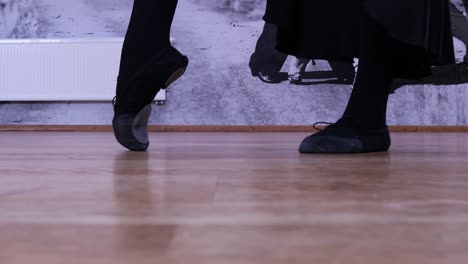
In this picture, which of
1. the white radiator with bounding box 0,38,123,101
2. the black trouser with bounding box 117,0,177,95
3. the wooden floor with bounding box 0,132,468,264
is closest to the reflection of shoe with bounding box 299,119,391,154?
the black trouser with bounding box 117,0,177,95

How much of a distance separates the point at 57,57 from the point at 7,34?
1.41 feet

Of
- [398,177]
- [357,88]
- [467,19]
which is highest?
[398,177]

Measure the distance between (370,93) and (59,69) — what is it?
282cm

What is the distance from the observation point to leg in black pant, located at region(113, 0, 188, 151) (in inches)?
42.6

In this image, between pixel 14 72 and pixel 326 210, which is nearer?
pixel 326 210

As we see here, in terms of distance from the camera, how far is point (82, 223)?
0.31 metres

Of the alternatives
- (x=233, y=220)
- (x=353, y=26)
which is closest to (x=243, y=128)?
(x=353, y=26)

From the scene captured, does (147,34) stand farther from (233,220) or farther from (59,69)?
(59,69)

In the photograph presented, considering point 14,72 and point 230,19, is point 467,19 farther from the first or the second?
point 14,72

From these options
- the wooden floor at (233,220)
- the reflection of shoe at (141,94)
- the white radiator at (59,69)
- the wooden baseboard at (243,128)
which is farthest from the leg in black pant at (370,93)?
the white radiator at (59,69)

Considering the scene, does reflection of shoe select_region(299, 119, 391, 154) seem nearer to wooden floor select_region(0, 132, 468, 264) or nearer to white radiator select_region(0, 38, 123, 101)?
wooden floor select_region(0, 132, 468, 264)

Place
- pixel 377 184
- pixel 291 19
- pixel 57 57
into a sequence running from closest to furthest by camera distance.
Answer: pixel 377 184 → pixel 291 19 → pixel 57 57

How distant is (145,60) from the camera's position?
43.0 inches

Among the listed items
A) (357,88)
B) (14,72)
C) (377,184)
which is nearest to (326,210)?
(377,184)
